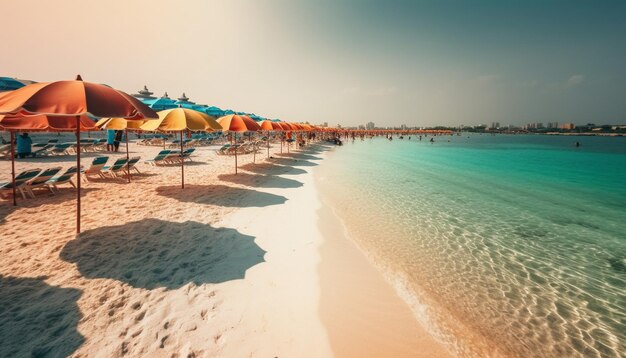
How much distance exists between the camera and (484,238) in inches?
284

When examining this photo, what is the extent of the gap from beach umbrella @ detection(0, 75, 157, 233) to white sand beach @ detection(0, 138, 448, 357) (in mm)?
2405

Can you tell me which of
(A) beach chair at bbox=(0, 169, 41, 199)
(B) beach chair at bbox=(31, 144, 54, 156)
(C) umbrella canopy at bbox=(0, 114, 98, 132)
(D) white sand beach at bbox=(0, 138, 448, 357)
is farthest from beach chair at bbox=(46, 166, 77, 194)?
(B) beach chair at bbox=(31, 144, 54, 156)

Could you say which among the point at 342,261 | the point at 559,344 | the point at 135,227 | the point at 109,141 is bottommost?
the point at 559,344

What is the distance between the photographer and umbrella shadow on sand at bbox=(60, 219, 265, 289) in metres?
4.12

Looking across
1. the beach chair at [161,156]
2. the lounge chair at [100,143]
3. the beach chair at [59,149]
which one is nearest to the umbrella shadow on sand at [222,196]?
the beach chair at [161,156]

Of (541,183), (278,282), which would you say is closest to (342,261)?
(278,282)

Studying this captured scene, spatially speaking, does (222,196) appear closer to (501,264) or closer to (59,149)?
(501,264)

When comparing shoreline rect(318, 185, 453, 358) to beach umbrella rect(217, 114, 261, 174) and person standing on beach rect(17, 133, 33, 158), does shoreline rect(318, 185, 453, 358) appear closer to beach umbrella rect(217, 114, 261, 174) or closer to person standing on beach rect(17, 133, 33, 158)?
beach umbrella rect(217, 114, 261, 174)

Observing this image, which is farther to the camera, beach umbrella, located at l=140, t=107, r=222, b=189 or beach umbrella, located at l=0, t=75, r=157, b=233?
beach umbrella, located at l=140, t=107, r=222, b=189

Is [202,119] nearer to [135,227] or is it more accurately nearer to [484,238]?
[135,227]

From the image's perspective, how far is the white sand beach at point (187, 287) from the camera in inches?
118

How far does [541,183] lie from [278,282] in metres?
20.0

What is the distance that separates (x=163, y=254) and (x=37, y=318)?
175cm

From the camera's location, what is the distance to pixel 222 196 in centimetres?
862
